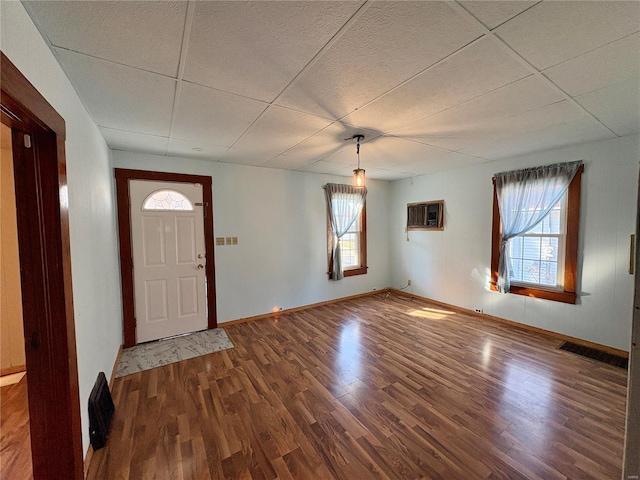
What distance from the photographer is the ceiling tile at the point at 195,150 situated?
2.83 meters

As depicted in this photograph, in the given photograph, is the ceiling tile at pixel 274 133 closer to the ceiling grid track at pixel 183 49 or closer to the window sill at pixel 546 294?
the ceiling grid track at pixel 183 49

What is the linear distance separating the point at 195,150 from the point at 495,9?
3.01 meters

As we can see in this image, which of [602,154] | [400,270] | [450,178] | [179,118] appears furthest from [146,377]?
[602,154]

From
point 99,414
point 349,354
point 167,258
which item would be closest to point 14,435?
point 99,414

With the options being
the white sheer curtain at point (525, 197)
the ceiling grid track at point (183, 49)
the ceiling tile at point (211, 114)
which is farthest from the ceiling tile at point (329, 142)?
the white sheer curtain at point (525, 197)

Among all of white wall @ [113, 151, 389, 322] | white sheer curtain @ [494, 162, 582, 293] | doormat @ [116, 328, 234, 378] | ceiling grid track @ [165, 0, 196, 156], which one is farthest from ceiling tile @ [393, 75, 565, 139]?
doormat @ [116, 328, 234, 378]

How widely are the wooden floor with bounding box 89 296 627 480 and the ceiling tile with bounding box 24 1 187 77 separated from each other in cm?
241

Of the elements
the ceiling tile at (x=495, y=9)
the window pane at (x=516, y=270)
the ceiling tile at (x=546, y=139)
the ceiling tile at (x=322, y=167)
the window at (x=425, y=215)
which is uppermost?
the ceiling tile at (x=322, y=167)

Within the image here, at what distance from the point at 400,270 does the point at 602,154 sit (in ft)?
10.7

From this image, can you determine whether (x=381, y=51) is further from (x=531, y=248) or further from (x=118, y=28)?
(x=531, y=248)

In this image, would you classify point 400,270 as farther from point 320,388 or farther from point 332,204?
point 320,388

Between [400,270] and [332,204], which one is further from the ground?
[332,204]

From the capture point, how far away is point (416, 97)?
6.10 feet

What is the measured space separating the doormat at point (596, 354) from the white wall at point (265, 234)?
3.06 metres
